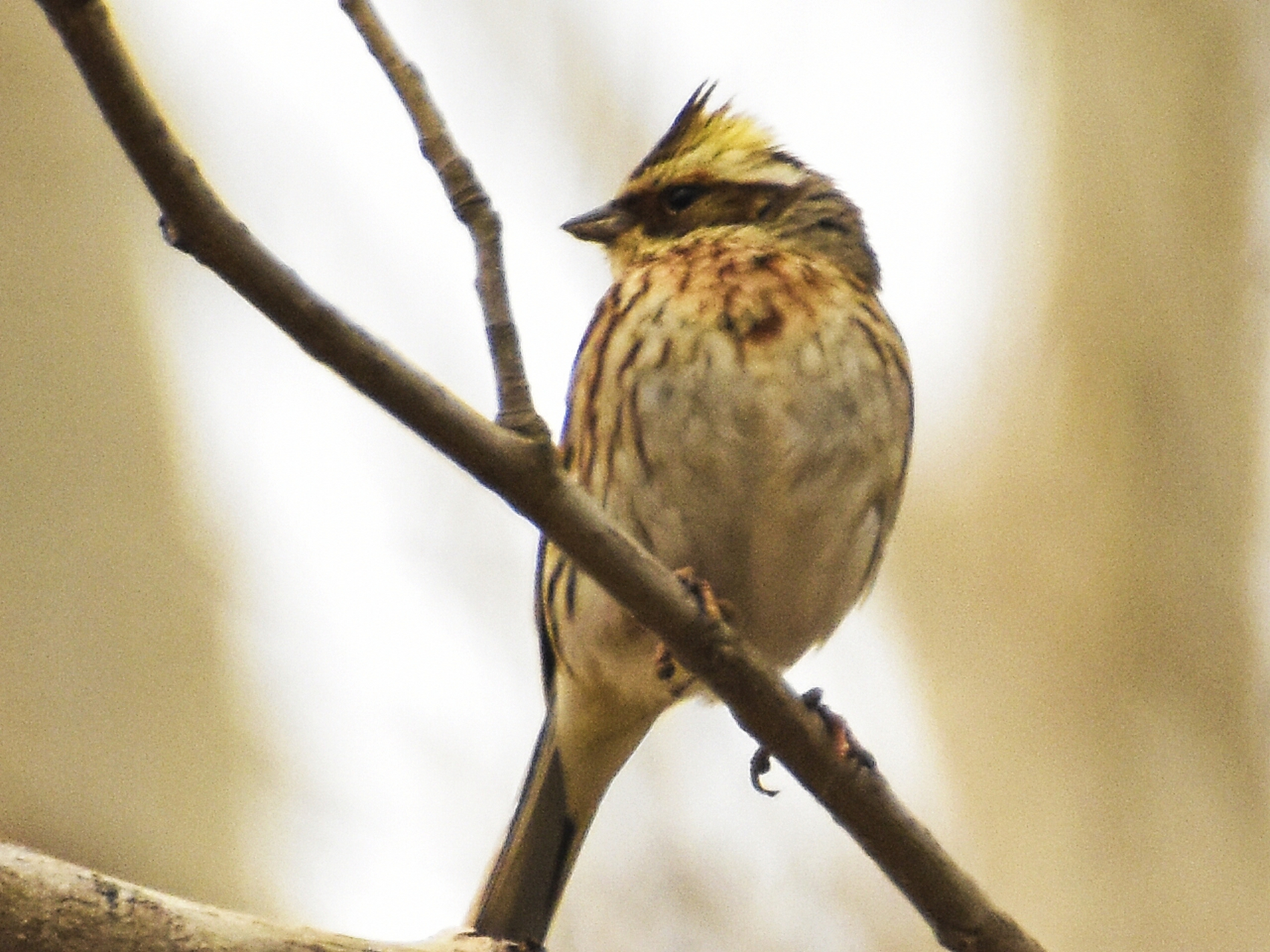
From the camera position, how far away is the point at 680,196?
3.72 metres

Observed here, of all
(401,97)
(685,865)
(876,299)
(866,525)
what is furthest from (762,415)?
(685,865)

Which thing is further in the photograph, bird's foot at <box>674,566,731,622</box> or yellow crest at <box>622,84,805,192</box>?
yellow crest at <box>622,84,805,192</box>

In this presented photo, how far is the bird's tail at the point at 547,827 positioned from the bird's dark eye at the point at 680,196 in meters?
1.13

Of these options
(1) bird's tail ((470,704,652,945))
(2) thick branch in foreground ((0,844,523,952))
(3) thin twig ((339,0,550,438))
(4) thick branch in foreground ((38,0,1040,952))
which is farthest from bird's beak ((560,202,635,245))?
(2) thick branch in foreground ((0,844,523,952))

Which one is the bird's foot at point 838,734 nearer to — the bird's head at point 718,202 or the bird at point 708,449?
the bird at point 708,449

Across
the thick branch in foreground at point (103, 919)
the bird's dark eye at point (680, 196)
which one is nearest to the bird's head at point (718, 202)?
the bird's dark eye at point (680, 196)

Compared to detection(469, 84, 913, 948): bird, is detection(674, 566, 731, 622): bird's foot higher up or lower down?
lower down

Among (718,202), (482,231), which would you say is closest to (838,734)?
(482,231)

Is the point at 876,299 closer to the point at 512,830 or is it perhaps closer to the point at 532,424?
the point at 512,830

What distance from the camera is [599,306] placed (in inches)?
135

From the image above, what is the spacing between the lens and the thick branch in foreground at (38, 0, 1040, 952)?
5.93ft

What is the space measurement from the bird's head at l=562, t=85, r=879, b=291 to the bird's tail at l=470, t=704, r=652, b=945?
1041 mm

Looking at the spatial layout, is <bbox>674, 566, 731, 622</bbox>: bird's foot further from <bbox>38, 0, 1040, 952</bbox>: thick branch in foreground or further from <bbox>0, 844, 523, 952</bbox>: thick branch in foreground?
<bbox>0, 844, 523, 952</bbox>: thick branch in foreground

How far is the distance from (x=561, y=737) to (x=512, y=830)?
0.22 meters
